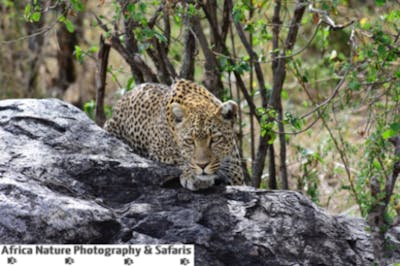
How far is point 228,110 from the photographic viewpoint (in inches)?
282

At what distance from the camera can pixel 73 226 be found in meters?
5.89

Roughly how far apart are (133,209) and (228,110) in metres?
1.33

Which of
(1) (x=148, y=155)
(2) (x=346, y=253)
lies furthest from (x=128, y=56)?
(2) (x=346, y=253)

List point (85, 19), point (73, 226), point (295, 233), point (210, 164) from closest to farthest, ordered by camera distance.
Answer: point (73, 226) → point (295, 233) → point (210, 164) → point (85, 19)

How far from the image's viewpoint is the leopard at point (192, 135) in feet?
22.8

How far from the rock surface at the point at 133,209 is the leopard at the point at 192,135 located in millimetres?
191

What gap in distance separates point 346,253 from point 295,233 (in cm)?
44

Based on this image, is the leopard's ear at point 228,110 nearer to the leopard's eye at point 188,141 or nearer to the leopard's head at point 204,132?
the leopard's head at point 204,132

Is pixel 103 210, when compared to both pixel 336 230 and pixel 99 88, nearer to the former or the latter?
pixel 336 230

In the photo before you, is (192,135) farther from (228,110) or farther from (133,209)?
(133,209)

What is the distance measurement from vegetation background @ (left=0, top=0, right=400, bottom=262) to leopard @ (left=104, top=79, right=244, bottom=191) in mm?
410

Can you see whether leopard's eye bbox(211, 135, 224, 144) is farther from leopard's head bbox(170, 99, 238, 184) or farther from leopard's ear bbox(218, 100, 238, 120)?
leopard's ear bbox(218, 100, 238, 120)

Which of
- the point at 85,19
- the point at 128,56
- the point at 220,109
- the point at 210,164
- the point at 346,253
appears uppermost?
the point at 85,19

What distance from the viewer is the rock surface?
5.93 metres
